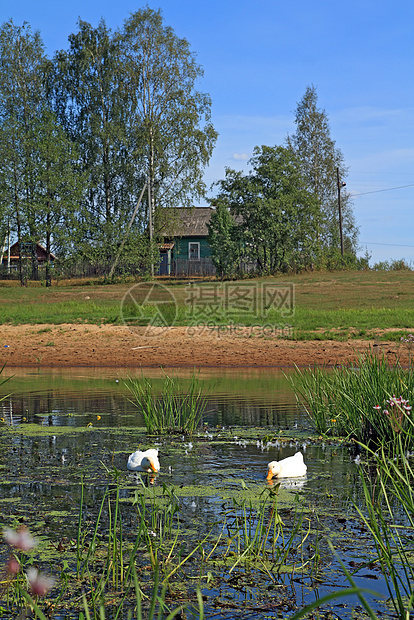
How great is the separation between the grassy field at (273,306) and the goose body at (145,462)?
1140 cm

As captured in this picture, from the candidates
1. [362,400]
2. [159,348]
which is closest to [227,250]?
[159,348]

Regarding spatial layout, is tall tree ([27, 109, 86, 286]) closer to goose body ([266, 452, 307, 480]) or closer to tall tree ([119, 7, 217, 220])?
tall tree ([119, 7, 217, 220])

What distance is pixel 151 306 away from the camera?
2197 centimetres

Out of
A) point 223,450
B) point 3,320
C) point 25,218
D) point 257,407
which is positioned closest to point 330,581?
point 223,450

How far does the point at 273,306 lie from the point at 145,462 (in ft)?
58.0

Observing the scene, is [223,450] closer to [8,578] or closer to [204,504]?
[204,504]

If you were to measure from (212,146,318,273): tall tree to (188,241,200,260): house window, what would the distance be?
12890 millimetres

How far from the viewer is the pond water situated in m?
3.47

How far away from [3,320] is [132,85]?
2411 cm

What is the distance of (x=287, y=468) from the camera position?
5.41m

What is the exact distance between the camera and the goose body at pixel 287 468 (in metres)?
5.36

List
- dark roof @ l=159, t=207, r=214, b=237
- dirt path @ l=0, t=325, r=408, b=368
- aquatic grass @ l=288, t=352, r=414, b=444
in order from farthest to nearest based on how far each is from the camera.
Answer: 1. dark roof @ l=159, t=207, r=214, b=237
2. dirt path @ l=0, t=325, r=408, b=368
3. aquatic grass @ l=288, t=352, r=414, b=444

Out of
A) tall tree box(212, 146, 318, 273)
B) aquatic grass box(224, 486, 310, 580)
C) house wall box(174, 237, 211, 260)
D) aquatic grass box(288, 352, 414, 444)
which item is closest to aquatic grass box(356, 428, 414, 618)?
aquatic grass box(224, 486, 310, 580)

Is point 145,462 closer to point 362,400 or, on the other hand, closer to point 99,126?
point 362,400
